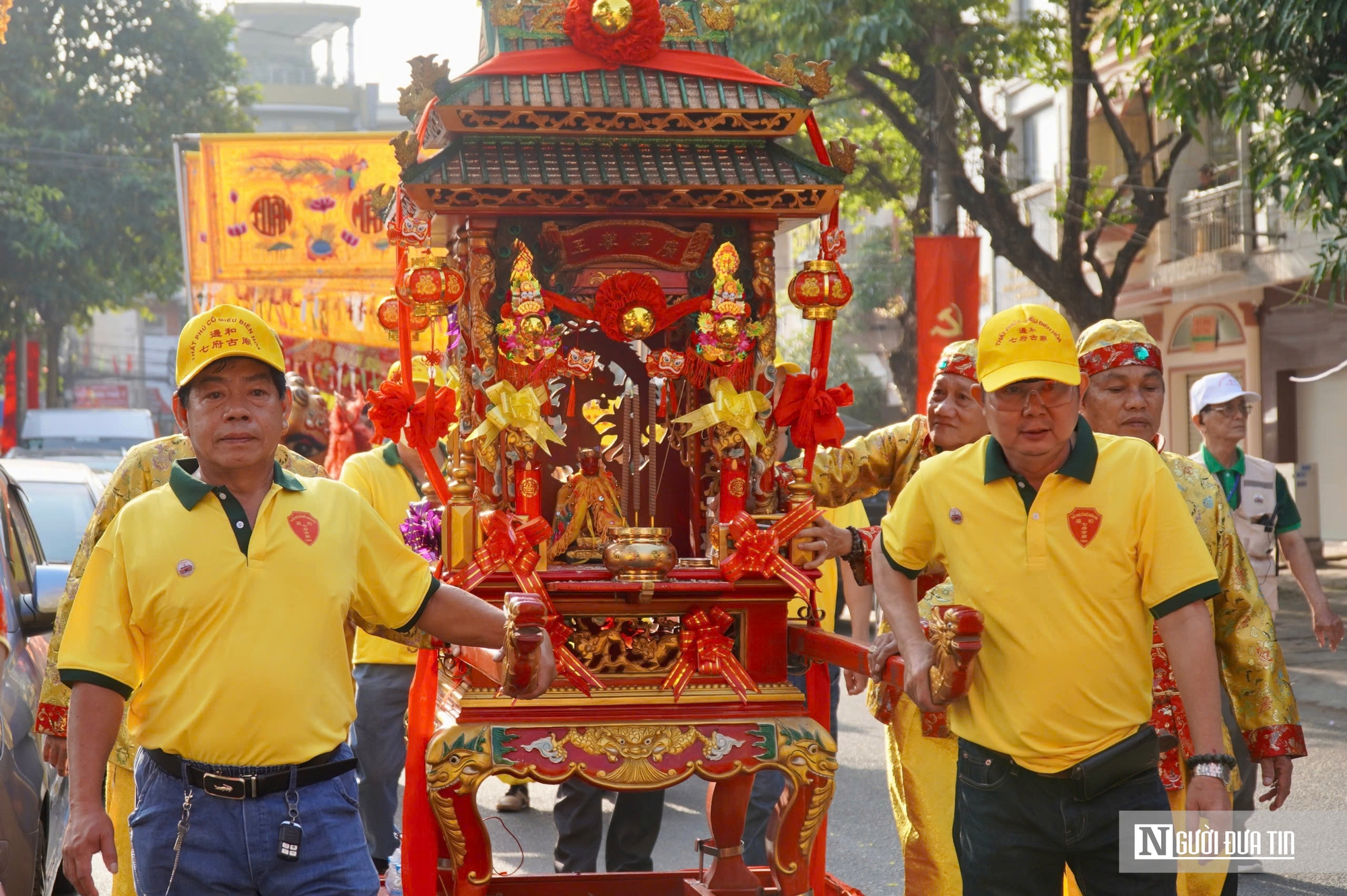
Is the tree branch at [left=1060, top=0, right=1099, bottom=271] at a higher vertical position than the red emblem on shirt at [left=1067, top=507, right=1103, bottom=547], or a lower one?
higher

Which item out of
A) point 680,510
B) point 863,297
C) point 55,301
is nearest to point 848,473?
point 680,510

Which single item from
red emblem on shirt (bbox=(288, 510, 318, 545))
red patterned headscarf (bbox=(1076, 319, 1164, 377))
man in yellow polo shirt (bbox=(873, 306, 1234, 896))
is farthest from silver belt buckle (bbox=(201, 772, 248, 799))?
red patterned headscarf (bbox=(1076, 319, 1164, 377))

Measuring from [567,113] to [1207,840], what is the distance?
8.83 ft

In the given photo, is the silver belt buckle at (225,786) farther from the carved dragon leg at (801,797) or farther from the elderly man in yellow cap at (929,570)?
the elderly man in yellow cap at (929,570)

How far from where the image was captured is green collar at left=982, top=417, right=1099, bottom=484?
3.23 m

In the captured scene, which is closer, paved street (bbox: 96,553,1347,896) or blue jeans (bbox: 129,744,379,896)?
blue jeans (bbox: 129,744,379,896)

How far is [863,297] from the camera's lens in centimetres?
2644

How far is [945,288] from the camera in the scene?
44.9 feet

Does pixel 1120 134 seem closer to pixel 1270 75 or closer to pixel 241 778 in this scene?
pixel 1270 75

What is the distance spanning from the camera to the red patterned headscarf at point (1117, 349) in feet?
14.0

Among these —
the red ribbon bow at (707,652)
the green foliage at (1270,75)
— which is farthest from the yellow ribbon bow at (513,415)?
the green foliage at (1270,75)

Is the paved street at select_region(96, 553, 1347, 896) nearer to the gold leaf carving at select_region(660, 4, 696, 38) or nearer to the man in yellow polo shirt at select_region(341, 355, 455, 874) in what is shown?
the man in yellow polo shirt at select_region(341, 355, 455, 874)

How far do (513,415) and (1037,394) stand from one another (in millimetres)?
1830

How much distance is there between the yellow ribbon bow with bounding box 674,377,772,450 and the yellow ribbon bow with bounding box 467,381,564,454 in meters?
0.47
